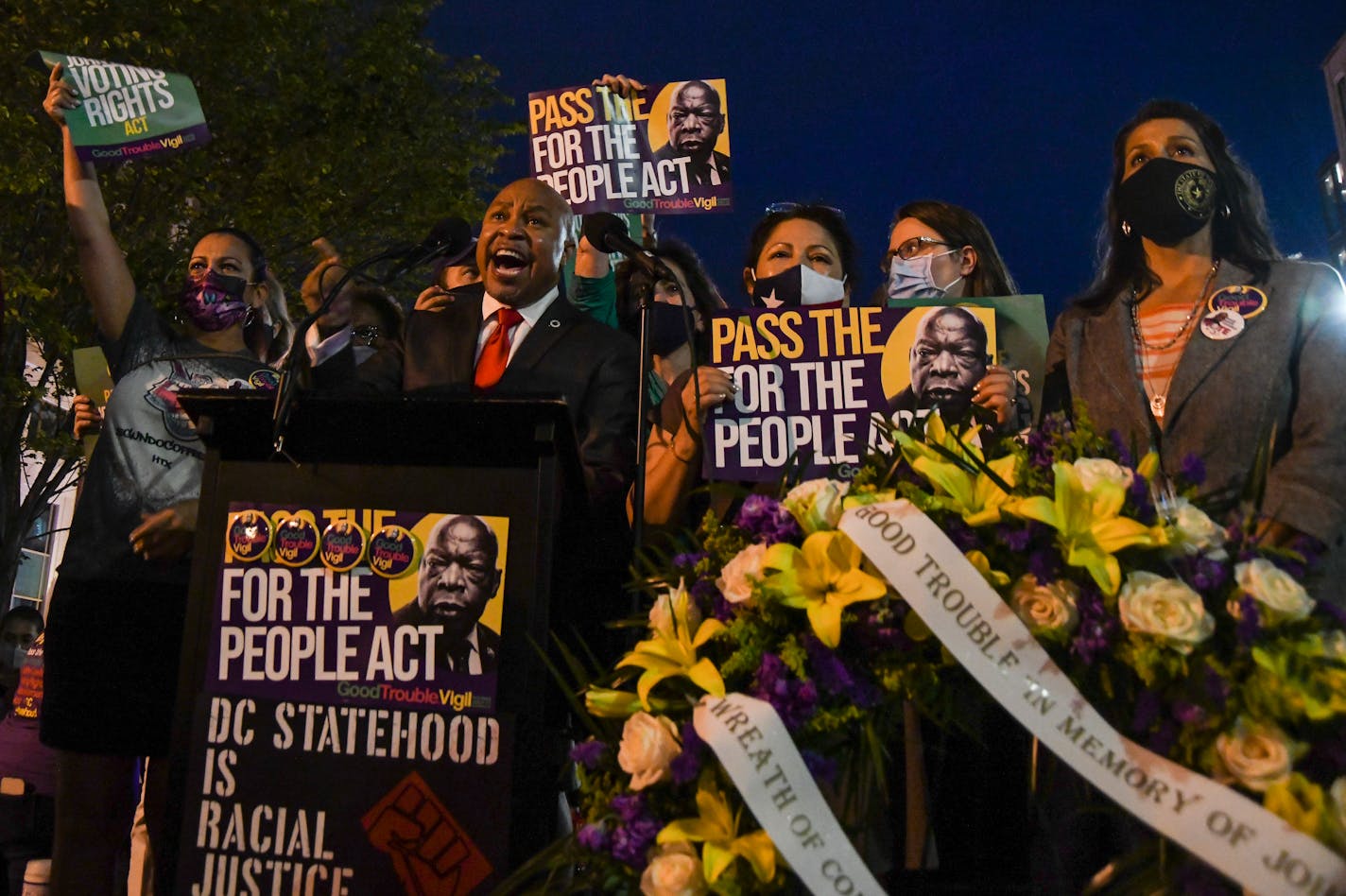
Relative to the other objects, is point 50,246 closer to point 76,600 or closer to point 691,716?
point 76,600

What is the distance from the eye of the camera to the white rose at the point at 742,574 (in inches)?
58.4

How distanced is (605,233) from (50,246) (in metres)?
9.76

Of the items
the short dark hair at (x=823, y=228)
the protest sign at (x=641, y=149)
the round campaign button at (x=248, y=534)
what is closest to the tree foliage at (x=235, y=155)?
the protest sign at (x=641, y=149)

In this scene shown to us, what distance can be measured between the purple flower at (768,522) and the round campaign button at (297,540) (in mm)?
833

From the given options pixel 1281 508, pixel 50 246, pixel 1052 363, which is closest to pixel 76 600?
pixel 1052 363

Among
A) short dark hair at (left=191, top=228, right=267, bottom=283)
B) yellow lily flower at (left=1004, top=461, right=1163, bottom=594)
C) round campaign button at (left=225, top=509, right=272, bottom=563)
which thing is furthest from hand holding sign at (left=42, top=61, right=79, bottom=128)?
yellow lily flower at (left=1004, top=461, right=1163, bottom=594)

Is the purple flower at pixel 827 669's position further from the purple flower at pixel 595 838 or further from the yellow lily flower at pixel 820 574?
the purple flower at pixel 595 838

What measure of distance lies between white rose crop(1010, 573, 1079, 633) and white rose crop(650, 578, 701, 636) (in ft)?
1.40

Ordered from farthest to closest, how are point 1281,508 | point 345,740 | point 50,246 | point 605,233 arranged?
1. point 50,246
2. point 605,233
3. point 1281,508
4. point 345,740

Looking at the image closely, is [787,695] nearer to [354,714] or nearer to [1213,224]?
[354,714]

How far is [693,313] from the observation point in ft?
12.3

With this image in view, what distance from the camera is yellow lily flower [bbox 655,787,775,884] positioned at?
4.45 feet

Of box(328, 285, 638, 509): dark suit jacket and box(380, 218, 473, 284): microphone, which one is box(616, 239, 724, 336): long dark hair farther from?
box(380, 218, 473, 284): microphone

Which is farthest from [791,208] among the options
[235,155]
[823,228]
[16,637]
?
[235,155]
